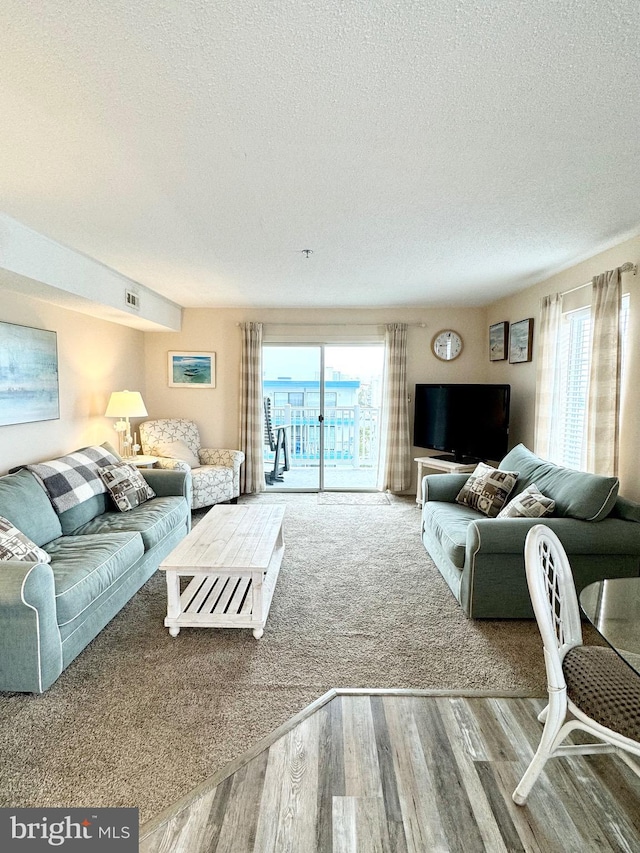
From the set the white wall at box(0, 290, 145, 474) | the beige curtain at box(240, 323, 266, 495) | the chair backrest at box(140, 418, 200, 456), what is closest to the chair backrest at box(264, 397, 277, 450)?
the beige curtain at box(240, 323, 266, 495)

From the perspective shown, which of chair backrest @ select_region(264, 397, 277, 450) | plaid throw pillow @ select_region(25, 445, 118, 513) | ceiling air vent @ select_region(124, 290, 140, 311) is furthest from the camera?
chair backrest @ select_region(264, 397, 277, 450)

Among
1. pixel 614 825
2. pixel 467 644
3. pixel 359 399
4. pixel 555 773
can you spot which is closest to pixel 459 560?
pixel 467 644

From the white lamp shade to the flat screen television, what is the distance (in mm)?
3283

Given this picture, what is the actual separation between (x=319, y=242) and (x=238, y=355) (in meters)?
2.92

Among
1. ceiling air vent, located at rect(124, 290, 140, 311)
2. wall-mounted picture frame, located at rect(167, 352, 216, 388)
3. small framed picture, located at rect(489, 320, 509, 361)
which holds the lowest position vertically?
wall-mounted picture frame, located at rect(167, 352, 216, 388)

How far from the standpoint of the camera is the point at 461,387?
487cm

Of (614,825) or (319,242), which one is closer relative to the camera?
(614,825)

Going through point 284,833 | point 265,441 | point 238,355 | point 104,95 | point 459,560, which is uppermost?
point 104,95

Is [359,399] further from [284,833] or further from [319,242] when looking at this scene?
[284,833]

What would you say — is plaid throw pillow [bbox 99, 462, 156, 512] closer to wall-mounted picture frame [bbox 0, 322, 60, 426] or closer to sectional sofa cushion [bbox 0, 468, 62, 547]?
sectional sofa cushion [bbox 0, 468, 62, 547]

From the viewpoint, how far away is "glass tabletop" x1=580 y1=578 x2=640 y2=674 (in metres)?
1.37

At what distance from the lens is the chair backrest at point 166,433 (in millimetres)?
5148

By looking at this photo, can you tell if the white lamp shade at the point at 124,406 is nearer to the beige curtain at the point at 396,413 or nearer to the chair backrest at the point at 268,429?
the chair backrest at the point at 268,429

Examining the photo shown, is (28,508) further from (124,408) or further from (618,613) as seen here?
(618,613)
